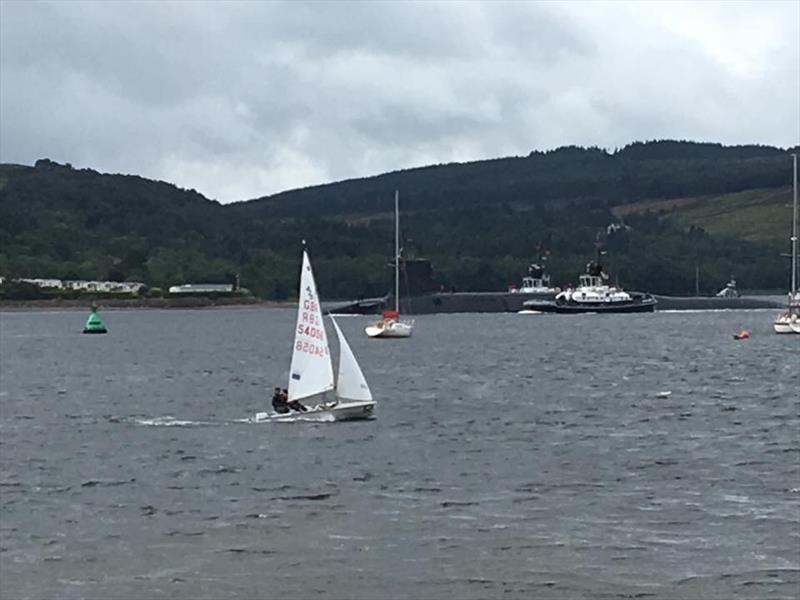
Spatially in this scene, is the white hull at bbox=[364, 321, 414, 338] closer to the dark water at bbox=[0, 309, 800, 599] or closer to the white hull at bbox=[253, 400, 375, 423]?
the dark water at bbox=[0, 309, 800, 599]

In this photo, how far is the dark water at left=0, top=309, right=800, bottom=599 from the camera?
34094mm

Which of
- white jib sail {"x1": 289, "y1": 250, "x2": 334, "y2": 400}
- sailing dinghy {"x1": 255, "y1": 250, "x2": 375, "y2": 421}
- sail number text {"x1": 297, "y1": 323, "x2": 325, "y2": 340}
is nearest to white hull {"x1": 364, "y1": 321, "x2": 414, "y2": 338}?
sailing dinghy {"x1": 255, "y1": 250, "x2": 375, "y2": 421}

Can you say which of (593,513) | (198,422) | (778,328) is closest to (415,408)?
(198,422)

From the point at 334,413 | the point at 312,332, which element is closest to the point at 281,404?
the point at 334,413

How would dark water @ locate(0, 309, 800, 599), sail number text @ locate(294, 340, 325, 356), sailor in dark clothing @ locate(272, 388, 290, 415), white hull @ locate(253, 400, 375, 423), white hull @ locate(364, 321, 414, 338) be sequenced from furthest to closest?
1. white hull @ locate(364, 321, 414, 338)
2. sailor in dark clothing @ locate(272, 388, 290, 415)
3. white hull @ locate(253, 400, 375, 423)
4. sail number text @ locate(294, 340, 325, 356)
5. dark water @ locate(0, 309, 800, 599)

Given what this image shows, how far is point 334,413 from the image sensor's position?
6372cm

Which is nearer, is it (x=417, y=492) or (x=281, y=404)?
(x=417, y=492)

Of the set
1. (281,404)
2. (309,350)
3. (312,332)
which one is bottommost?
(281,404)

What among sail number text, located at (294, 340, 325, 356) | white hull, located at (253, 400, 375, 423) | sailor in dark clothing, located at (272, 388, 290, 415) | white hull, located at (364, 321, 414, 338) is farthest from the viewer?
white hull, located at (364, 321, 414, 338)

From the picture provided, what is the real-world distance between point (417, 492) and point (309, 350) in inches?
703

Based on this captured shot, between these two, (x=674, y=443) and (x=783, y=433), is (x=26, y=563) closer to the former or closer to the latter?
(x=674, y=443)

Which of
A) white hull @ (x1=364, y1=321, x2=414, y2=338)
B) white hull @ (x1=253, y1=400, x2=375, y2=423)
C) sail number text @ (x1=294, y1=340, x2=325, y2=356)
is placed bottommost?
white hull @ (x1=253, y1=400, x2=375, y2=423)

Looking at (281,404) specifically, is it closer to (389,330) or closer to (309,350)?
(309,350)

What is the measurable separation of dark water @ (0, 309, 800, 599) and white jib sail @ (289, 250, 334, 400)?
179 cm
